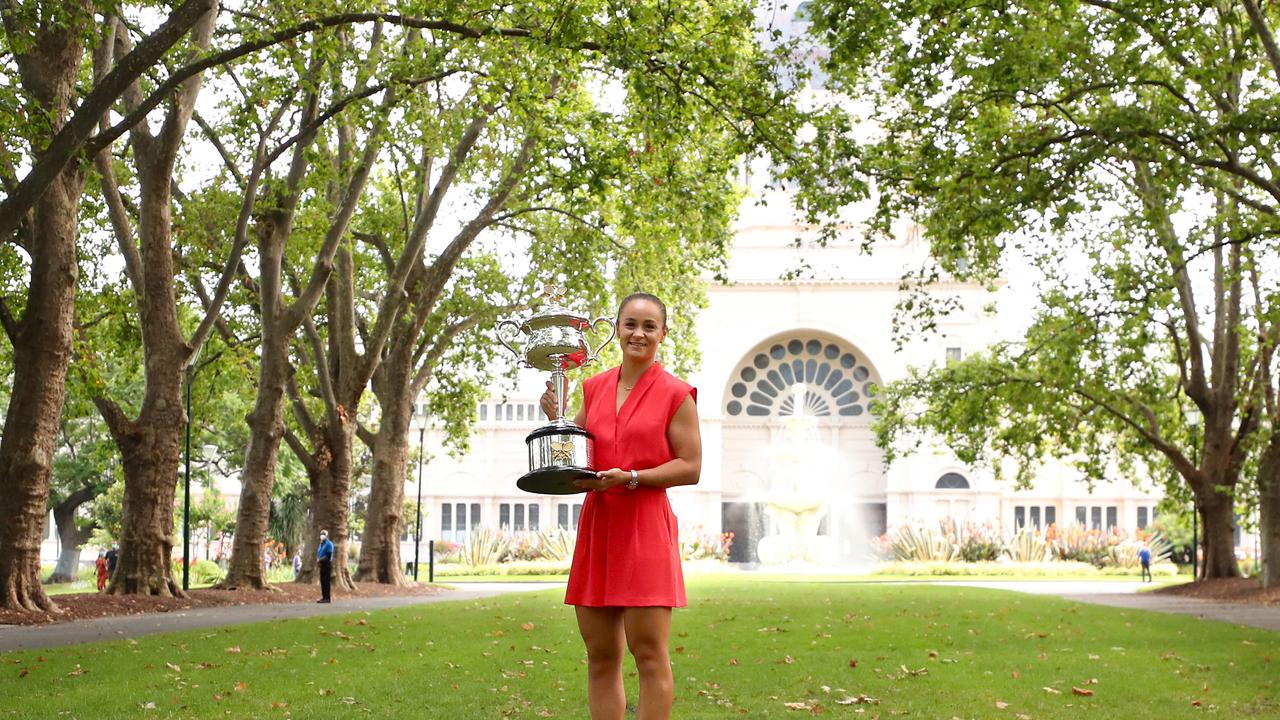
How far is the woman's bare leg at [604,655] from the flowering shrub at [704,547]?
45276 mm

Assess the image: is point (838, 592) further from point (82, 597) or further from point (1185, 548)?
point (1185, 548)

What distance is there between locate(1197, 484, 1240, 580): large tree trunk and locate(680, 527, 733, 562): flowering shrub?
22.8 m

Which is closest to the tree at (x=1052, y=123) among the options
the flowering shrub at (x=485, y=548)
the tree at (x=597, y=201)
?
the tree at (x=597, y=201)

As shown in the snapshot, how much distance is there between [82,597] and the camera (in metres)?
20.1

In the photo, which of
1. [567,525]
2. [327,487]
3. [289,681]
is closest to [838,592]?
[327,487]

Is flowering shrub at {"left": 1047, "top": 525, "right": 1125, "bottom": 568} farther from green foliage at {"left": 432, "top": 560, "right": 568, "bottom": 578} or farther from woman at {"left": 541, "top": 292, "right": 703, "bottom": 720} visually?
woman at {"left": 541, "top": 292, "right": 703, "bottom": 720}

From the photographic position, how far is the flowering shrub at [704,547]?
168ft

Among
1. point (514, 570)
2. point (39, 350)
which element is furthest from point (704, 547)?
point (39, 350)

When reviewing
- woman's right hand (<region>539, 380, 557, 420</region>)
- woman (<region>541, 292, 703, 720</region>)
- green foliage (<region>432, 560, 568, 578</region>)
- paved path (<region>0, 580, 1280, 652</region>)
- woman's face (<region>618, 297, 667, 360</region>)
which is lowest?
green foliage (<region>432, 560, 568, 578</region>)

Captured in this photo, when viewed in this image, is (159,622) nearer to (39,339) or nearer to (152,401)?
(39,339)

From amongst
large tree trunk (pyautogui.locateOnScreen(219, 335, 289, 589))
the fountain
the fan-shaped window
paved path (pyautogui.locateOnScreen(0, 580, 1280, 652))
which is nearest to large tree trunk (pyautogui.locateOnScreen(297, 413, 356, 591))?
paved path (pyautogui.locateOnScreen(0, 580, 1280, 652))

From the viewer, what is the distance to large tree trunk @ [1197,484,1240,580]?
2950cm

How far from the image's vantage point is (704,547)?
5197 cm

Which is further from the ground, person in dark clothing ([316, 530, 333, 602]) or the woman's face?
the woman's face
